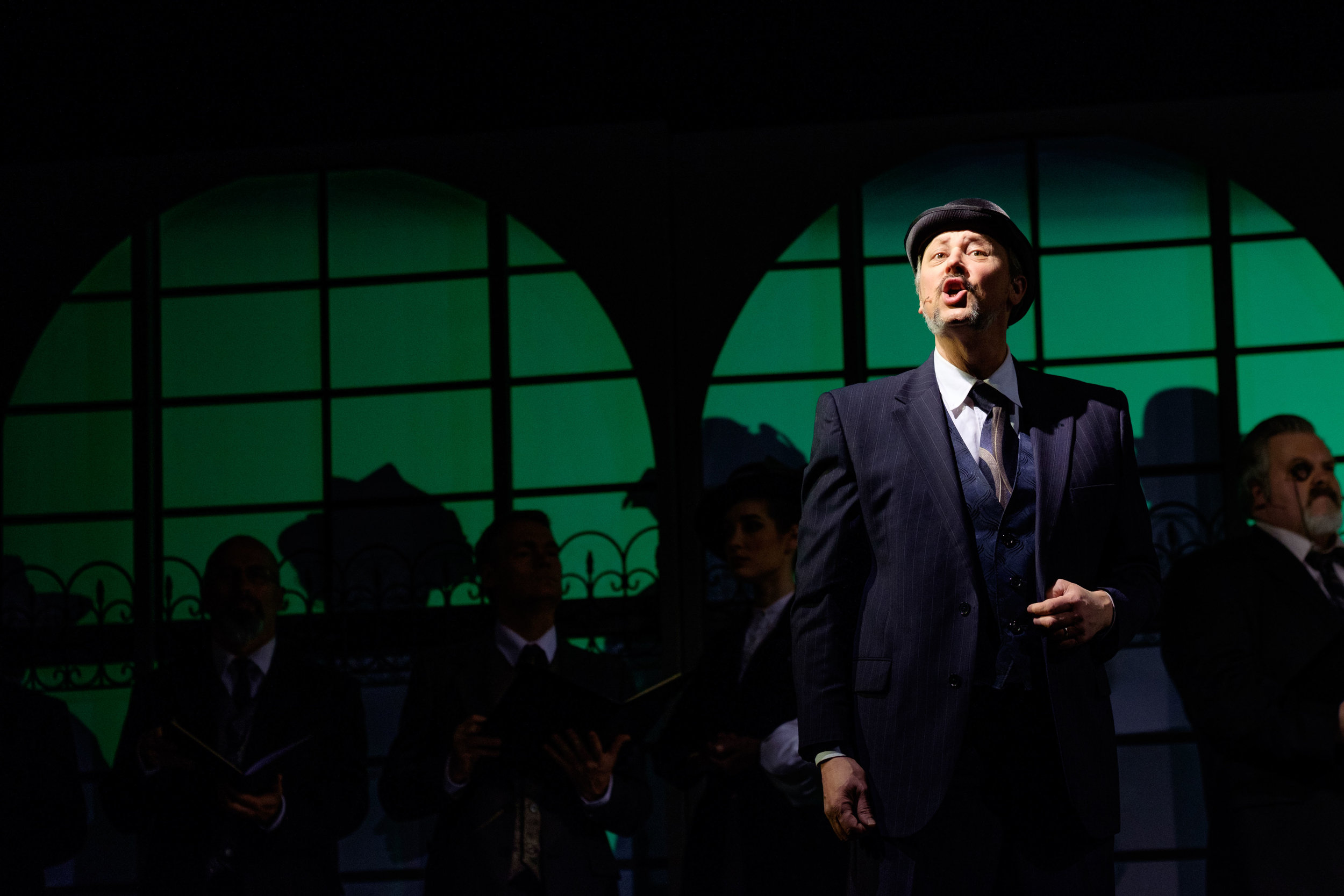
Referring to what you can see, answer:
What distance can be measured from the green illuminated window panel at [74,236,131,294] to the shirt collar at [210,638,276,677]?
154 centimetres

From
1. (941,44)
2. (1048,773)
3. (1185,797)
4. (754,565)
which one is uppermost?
(941,44)

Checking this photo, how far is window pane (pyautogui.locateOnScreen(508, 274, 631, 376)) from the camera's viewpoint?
13.9 feet

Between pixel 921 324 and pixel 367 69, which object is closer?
pixel 367 69

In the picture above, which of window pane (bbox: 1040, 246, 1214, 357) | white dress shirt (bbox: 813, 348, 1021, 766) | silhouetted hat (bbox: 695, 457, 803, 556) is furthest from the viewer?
window pane (bbox: 1040, 246, 1214, 357)

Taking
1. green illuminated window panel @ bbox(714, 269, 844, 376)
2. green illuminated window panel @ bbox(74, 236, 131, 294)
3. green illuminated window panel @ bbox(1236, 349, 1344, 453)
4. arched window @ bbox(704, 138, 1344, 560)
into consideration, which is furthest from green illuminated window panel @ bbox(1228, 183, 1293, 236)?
green illuminated window panel @ bbox(74, 236, 131, 294)

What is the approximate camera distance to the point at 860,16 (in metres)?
3.64

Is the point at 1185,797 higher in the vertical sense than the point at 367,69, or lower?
lower

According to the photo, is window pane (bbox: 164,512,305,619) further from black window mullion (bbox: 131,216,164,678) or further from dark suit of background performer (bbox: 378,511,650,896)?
dark suit of background performer (bbox: 378,511,650,896)

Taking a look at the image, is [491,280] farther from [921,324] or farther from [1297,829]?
[1297,829]

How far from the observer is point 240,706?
3.40m

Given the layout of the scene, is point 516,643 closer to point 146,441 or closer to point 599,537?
point 599,537

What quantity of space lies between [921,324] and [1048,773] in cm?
253

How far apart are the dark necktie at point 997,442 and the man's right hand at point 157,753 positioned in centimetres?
222

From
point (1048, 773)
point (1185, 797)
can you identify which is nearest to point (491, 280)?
point (1185, 797)
